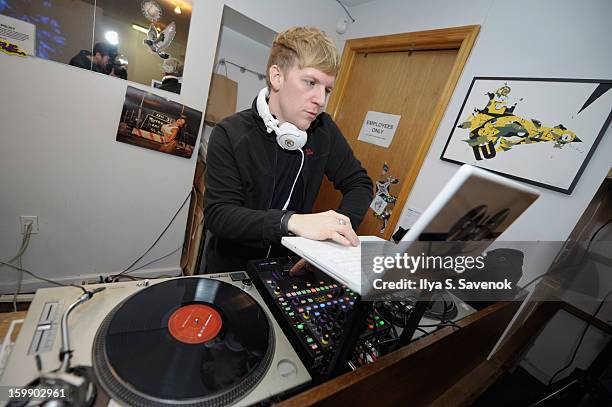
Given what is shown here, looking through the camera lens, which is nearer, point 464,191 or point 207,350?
point 464,191

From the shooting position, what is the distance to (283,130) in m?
0.88

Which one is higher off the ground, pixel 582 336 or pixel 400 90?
pixel 400 90

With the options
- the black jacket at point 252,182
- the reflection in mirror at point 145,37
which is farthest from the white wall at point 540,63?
the reflection in mirror at point 145,37

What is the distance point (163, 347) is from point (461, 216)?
0.52 meters

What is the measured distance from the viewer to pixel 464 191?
31 centimetres

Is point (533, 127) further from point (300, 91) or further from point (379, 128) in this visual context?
point (300, 91)

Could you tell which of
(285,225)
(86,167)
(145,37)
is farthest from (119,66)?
(285,225)

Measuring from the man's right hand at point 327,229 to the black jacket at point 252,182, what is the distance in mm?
82

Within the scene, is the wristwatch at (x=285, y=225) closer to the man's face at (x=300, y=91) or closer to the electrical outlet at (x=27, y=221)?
the man's face at (x=300, y=91)

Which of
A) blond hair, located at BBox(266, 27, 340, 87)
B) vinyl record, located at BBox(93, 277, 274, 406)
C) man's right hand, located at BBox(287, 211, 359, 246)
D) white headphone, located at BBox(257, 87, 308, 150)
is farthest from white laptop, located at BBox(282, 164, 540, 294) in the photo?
blond hair, located at BBox(266, 27, 340, 87)

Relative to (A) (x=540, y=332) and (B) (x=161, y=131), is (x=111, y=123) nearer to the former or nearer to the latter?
(B) (x=161, y=131)

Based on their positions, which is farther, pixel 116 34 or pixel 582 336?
pixel 116 34

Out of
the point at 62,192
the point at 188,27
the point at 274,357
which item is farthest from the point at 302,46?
the point at 62,192

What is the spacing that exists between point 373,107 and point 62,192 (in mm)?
2341
